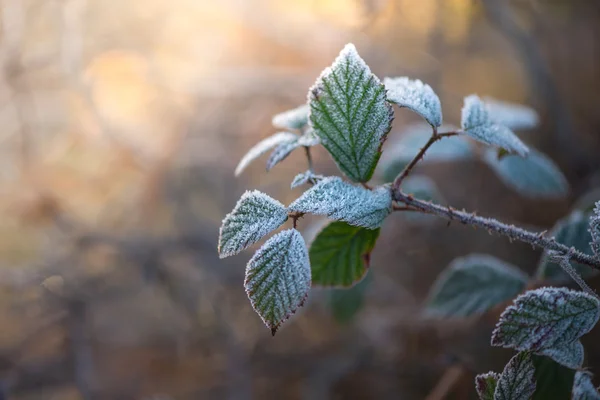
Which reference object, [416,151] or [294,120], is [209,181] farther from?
[294,120]

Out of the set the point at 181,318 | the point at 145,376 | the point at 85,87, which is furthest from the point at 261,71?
the point at 145,376

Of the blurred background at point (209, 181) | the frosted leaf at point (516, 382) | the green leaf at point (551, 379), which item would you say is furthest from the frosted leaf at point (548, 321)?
the blurred background at point (209, 181)

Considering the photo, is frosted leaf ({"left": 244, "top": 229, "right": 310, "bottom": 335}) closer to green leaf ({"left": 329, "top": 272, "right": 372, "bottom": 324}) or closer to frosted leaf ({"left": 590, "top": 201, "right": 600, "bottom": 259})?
frosted leaf ({"left": 590, "top": 201, "right": 600, "bottom": 259})

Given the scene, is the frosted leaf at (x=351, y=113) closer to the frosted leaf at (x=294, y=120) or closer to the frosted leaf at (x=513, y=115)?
the frosted leaf at (x=294, y=120)

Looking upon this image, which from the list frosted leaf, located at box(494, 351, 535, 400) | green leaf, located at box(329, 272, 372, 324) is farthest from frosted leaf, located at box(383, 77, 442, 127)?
green leaf, located at box(329, 272, 372, 324)

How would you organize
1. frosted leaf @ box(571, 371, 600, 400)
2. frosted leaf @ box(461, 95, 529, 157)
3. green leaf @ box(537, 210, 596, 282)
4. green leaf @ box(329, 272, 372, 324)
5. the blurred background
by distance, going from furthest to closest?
1. the blurred background
2. green leaf @ box(329, 272, 372, 324)
3. green leaf @ box(537, 210, 596, 282)
4. frosted leaf @ box(461, 95, 529, 157)
5. frosted leaf @ box(571, 371, 600, 400)

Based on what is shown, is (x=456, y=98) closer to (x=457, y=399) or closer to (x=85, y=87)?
(x=457, y=399)
